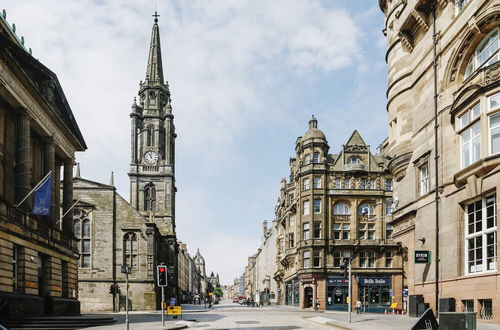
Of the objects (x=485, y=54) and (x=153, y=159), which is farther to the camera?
(x=153, y=159)

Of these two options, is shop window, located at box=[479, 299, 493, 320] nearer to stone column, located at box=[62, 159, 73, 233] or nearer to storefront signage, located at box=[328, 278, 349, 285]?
stone column, located at box=[62, 159, 73, 233]

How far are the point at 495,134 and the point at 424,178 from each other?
26.3 ft

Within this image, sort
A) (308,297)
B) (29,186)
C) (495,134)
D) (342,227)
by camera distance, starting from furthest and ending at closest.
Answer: (342,227), (308,297), (29,186), (495,134)

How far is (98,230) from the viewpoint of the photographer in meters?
63.3

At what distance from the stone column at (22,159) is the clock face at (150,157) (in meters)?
53.6

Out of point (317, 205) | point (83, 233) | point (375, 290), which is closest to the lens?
point (83, 233)

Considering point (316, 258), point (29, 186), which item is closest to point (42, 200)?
point (29, 186)

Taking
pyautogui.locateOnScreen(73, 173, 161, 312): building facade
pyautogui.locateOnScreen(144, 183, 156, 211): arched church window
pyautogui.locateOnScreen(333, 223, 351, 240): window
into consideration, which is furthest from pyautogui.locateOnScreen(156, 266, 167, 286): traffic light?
pyautogui.locateOnScreen(144, 183, 156, 211): arched church window

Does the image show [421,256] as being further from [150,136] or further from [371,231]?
[150,136]

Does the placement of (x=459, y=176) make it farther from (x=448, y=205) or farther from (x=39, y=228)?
(x=39, y=228)

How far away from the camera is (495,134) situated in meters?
20.4

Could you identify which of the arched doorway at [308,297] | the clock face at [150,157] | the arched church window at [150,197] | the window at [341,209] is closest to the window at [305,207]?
the window at [341,209]

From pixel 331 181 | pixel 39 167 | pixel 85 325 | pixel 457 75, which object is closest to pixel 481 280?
pixel 457 75

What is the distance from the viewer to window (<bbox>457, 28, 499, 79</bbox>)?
2159cm
